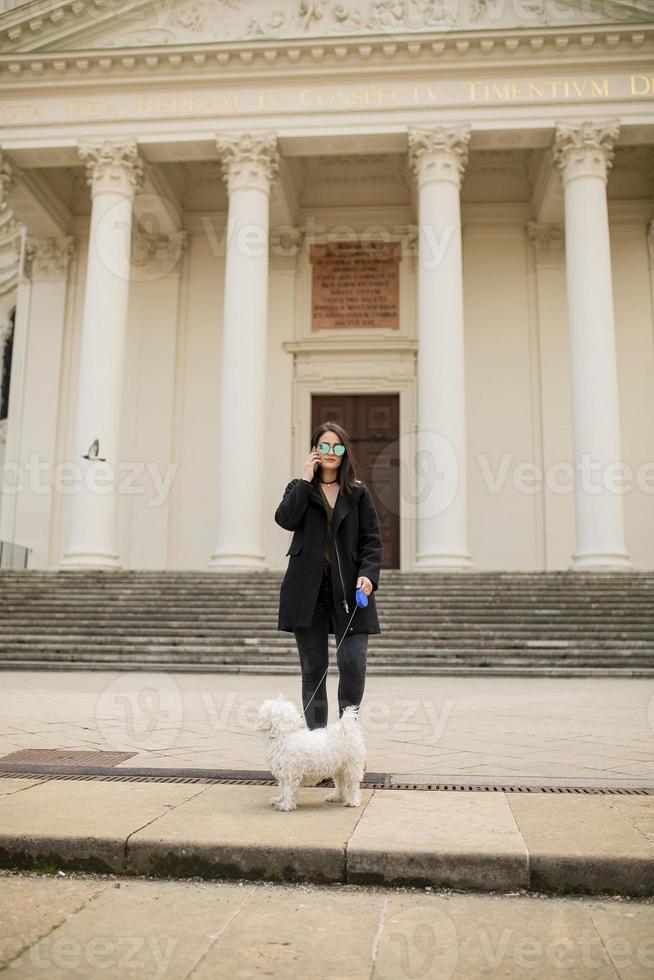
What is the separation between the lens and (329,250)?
22.8 meters

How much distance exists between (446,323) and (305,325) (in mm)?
6569

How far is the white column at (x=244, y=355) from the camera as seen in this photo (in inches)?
667

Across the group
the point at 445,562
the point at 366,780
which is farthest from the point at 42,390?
the point at 366,780

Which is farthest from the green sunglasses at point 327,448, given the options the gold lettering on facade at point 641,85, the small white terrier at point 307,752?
the gold lettering on facade at point 641,85

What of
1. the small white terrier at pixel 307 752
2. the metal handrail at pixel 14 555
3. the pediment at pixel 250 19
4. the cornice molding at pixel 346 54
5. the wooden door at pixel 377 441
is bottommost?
the small white terrier at pixel 307 752

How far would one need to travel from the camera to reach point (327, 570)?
4.40 metres

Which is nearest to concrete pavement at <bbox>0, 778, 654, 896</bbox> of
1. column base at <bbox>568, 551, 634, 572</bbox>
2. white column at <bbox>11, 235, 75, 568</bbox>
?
column base at <bbox>568, 551, 634, 572</bbox>

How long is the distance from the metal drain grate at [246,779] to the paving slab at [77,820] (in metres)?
0.31

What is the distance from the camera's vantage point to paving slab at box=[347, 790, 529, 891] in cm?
292

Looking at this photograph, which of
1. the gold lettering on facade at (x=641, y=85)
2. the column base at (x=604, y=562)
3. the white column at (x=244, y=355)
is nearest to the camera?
the column base at (x=604, y=562)

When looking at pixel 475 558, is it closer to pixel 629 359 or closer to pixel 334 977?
pixel 629 359

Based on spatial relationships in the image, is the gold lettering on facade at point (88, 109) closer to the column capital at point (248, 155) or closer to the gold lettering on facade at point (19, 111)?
the gold lettering on facade at point (19, 111)

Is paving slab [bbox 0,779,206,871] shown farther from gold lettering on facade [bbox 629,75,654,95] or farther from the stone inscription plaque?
the stone inscription plaque

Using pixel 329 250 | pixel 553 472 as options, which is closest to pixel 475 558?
pixel 553 472
